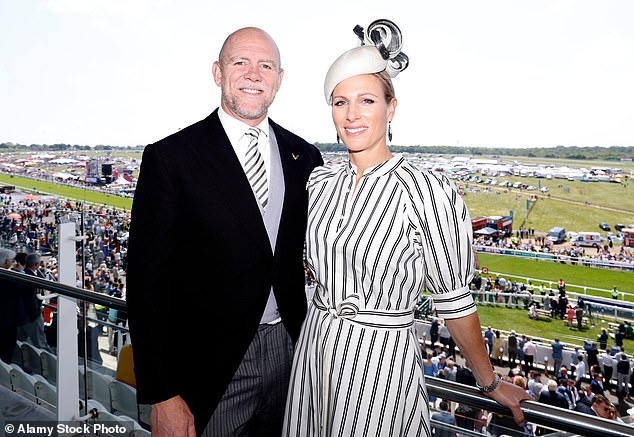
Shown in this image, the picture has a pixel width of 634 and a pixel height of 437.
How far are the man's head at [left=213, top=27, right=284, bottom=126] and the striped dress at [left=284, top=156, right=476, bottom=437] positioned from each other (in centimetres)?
34

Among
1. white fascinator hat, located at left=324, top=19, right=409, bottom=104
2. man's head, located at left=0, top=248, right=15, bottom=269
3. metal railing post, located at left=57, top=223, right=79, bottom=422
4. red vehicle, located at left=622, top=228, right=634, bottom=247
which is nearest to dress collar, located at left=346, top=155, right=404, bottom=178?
white fascinator hat, located at left=324, top=19, right=409, bottom=104

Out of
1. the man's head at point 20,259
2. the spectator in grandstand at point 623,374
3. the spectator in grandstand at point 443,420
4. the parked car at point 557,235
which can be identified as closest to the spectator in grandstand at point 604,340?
the spectator in grandstand at point 623,374

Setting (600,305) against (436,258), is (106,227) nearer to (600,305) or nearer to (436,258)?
(600,305)

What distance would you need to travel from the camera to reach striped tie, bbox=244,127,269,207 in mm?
1170

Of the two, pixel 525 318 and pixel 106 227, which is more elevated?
pixel 106 227

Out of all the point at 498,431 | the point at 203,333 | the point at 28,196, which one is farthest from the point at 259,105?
the point at 28,196

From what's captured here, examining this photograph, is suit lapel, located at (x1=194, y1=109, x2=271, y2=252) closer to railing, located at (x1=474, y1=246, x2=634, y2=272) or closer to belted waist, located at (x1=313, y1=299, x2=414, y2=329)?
belted waist, located at (x1=313, y1=299, x2=414, y2=329)

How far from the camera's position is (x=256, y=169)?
119 centimetres

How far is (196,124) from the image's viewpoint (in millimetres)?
1177

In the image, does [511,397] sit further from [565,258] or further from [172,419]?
[565,258]

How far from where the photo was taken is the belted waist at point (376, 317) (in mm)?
995

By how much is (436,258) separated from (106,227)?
3595cm

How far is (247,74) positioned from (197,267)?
489 mm

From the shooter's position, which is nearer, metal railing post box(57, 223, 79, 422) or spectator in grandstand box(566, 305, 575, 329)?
metal railing post box(57, 223, 79, 422)
